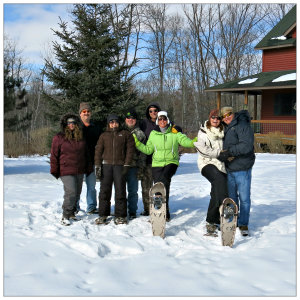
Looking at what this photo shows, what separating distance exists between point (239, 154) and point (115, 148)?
6.48 feet

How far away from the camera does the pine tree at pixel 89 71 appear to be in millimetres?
9773

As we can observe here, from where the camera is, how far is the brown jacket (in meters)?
5.67

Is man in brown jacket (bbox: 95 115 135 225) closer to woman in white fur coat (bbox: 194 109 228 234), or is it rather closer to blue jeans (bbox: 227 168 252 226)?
woman in white fur coat (bbox: 194 109 228 234)

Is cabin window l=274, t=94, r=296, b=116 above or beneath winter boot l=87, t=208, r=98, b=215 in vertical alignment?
above

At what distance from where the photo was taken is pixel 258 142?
19766 millimetres

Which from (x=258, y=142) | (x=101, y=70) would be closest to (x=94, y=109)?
(x=101, y=70)

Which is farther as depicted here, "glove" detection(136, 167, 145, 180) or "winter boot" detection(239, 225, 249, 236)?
"glove" detection(136, 167, 145, 180)

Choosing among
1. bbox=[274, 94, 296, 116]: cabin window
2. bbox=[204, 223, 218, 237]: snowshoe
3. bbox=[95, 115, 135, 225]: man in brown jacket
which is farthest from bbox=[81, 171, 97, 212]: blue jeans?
bbox=[274, 94, 296, 116]: cabin window

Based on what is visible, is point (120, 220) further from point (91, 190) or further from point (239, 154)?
point (239, 154)

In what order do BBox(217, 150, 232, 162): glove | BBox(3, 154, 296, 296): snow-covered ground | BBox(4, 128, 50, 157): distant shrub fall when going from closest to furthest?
BBox(3, 154, 296, 296): snow-covered ground, BBox(217, 150, 232, 162): glove, BBox(4, 128, 50, 157): distant shrub

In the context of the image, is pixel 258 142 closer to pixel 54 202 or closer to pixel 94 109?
pixel 94 109

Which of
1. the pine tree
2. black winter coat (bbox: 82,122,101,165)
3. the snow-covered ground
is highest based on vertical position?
the pine tree

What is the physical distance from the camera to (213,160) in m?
5.18

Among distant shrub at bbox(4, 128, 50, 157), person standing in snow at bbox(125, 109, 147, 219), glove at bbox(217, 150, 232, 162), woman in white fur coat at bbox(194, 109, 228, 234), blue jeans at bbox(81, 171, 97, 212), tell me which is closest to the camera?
glove at bbox(217, 150, 232, 162)
